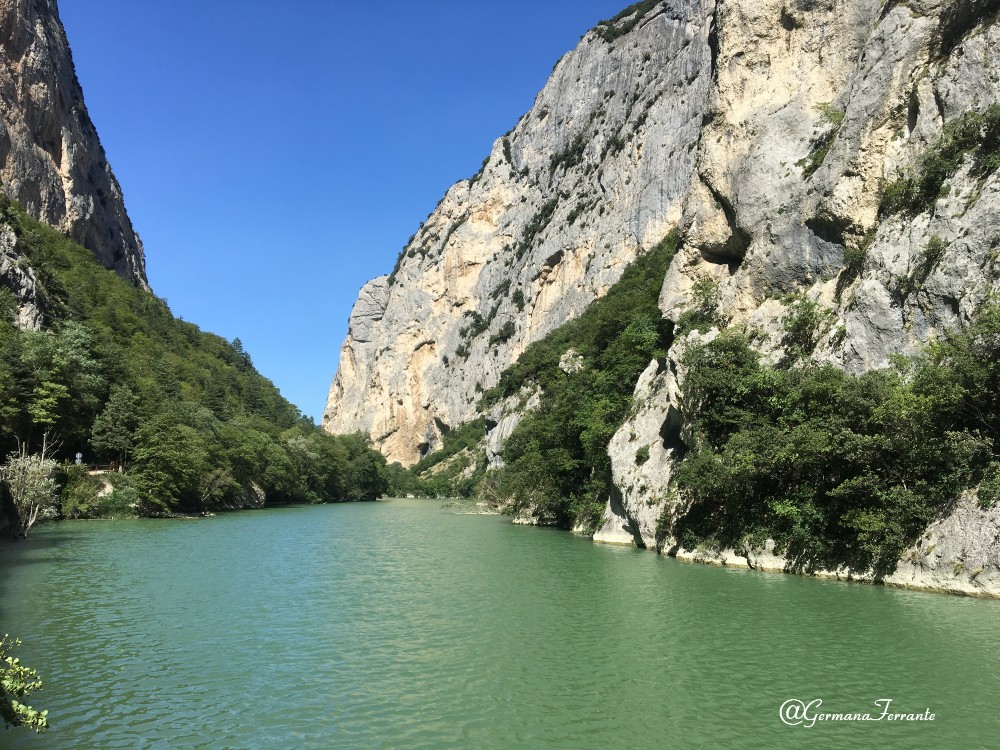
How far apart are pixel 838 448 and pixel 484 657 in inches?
498

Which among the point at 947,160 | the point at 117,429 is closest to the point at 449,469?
the point at 117,429

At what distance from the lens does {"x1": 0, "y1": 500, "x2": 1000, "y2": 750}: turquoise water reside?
8.76m

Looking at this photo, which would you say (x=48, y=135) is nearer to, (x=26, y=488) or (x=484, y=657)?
(x=26, y=488)

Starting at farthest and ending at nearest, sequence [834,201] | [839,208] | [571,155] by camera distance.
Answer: [571,155] < [834,201] < [839,208]

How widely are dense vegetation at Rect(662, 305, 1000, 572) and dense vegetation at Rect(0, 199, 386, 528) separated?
33967 mm

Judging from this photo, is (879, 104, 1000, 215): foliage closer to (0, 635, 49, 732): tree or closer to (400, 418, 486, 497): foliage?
(0, 635, 49, 732): tree

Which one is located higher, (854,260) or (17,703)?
(854,260)

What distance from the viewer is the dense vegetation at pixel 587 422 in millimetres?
35906

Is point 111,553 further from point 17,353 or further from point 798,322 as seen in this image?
point 798,322

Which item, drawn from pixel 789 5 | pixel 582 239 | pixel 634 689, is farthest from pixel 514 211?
pixel 634 689

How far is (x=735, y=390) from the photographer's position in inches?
962

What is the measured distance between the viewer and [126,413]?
46062 mm

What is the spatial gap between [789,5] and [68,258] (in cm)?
7764

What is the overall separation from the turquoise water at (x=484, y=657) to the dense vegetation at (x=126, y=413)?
2075 centimetres
